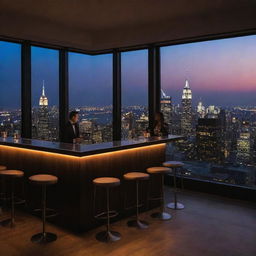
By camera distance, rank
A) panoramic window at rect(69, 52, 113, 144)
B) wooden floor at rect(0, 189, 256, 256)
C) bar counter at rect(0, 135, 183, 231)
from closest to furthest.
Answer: wooden floor at rect(0, 189, 256, 256)
bar counter at rect(0, 135, 183, 231)
panoramic window at rect(69, 52, 113, 144)

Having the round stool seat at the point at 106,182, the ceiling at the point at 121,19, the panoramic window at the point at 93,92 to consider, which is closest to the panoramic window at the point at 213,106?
the ceiling at the point at 121,19

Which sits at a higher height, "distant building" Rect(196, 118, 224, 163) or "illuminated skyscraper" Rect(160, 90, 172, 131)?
"illuminated skyscraper" Rect(160, 90, 172, 131)

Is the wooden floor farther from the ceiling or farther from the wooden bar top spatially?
the ceiling

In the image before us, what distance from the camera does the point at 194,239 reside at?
12.5 feet

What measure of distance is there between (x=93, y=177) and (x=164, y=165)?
1327 mm

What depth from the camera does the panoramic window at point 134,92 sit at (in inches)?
271

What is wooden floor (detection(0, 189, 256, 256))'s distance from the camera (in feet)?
11.3

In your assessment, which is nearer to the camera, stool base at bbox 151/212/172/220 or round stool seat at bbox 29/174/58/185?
round stool seat at bbox 29/174/58/185

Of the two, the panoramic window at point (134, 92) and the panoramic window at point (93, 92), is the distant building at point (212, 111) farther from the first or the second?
the panoramic window at point (93, 92)

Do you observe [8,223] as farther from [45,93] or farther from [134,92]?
[134,92]

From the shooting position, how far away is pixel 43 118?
→ 687 cm

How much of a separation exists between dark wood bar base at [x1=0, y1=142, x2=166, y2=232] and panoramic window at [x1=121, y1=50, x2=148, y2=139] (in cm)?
208

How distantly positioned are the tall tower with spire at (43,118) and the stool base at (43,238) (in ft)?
10.8

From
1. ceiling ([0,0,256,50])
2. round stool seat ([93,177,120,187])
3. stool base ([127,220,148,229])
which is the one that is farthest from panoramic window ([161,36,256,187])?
round stool seat ([93,177,120,187])
